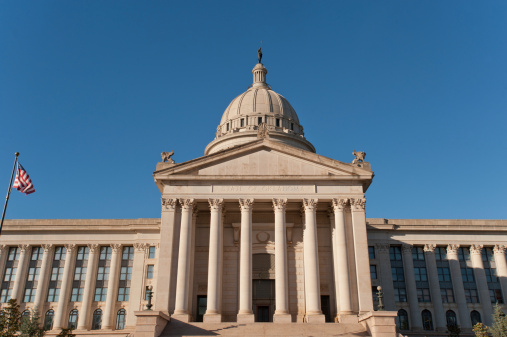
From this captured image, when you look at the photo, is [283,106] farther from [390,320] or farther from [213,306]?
[390,320]

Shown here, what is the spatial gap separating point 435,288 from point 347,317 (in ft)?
59.1

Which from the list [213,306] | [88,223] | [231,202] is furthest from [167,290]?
[88,223]

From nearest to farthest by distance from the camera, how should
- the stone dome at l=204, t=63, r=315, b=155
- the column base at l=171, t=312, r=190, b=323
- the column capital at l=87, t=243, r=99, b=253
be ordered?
the column base at l=171, t=312, r=190, b=323, the column capital at l=87, t=243, r=99, b=253, the stone dome at l=204, t=63, r=315, b=155

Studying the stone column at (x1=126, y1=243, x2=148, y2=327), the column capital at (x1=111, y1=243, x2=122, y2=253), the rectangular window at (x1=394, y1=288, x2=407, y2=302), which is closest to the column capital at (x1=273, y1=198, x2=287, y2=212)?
the stone column at (x1=126, y1=243, x2=148, y2=327)

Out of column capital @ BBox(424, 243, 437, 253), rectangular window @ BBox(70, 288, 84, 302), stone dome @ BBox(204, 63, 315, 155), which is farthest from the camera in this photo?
stone dome @ BBox(204, 63, 315, 155)

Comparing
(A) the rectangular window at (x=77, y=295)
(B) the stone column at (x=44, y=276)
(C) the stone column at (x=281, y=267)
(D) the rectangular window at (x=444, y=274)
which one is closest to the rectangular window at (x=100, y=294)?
(A) the rectangular window at (x=77, y=295)

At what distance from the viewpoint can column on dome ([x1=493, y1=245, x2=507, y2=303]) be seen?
170 ft

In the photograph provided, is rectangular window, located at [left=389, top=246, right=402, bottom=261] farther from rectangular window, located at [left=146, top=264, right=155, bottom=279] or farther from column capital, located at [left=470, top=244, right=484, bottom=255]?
rectangular window, located at [left=146, top=264, right=155, bottom=279]

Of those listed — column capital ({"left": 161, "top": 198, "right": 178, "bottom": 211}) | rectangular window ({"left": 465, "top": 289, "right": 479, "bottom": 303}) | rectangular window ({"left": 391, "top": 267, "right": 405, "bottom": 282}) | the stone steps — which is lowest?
the stone steps

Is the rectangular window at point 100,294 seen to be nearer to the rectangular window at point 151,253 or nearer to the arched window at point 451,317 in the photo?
the rectangular window at point 151,253

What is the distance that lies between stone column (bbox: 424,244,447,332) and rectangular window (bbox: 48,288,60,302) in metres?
40.6

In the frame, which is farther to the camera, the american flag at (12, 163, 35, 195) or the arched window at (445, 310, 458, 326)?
the arched window at (445, 310, 458, 326)

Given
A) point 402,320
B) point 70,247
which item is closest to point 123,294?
point 70,247

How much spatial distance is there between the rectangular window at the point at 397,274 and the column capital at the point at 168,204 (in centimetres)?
2638
